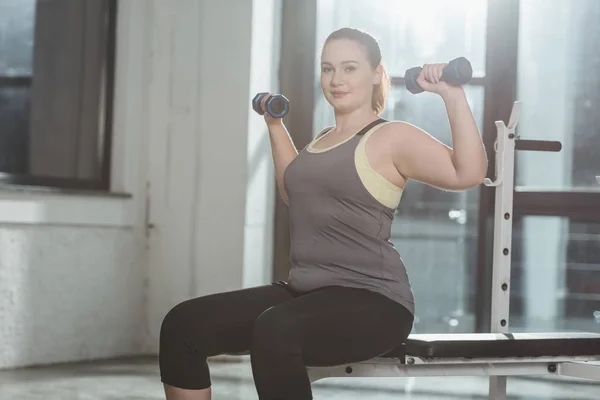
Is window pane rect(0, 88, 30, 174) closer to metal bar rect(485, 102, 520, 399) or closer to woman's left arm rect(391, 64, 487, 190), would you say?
metal bar rect(485, 102, 520, 399)

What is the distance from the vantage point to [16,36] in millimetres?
3627

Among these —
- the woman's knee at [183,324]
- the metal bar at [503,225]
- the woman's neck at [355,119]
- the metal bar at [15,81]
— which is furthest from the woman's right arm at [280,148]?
the metal bar at [15,81]

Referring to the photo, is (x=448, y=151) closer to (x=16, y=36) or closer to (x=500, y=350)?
(x=500, y=350)

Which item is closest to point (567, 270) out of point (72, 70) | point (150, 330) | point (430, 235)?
point (430, 235)

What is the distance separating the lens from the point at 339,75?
6.14 feet

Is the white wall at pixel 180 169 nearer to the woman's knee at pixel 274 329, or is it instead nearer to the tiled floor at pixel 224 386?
the tiled floor at pixel 224 386

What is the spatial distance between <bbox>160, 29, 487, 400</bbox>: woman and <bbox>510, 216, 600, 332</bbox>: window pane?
2281 mm

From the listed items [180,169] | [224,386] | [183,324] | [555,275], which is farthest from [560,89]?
[183,324]

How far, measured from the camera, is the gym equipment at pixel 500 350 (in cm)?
195

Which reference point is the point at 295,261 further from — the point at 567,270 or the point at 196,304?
the point at 567,270

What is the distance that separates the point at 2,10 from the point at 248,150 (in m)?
1.15

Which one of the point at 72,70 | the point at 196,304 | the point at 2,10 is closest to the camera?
the point at 196,304

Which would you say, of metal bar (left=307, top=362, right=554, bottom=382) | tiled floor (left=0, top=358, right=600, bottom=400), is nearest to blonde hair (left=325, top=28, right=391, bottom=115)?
metal bar (left=307, top=362, right=554, bottom=382)

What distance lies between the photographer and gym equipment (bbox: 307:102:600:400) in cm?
195
